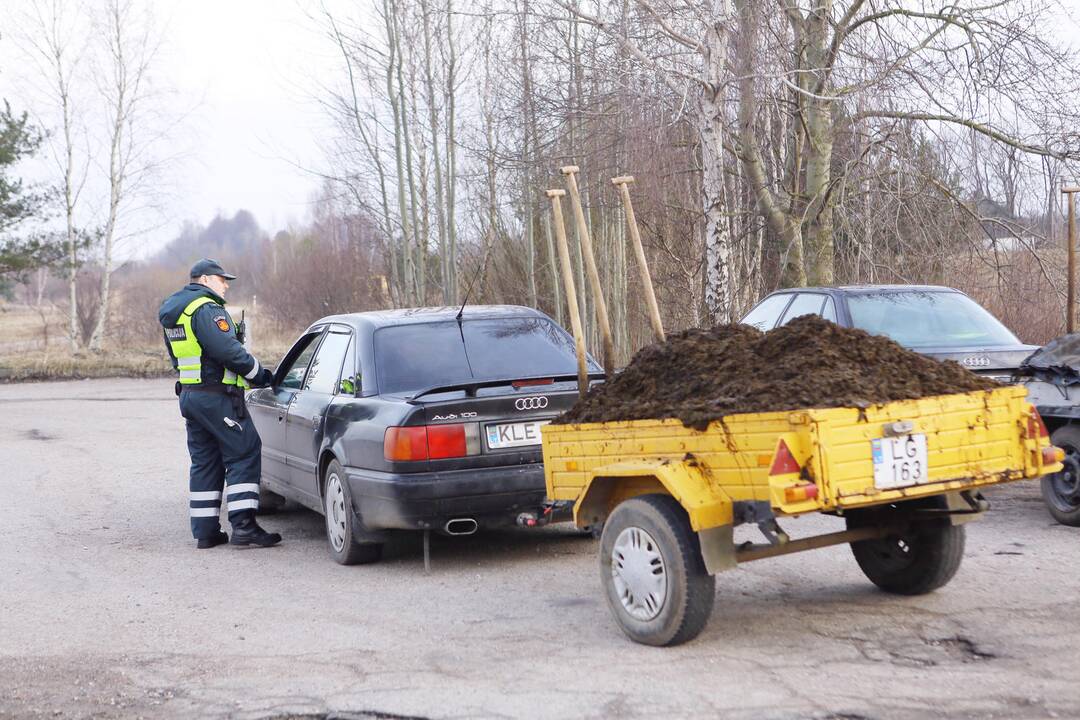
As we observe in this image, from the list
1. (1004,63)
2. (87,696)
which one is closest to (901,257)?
(1004,63)

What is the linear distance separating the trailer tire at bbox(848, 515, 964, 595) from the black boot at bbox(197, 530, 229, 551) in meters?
4.48

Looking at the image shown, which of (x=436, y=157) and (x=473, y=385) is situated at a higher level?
(x=436, y=157)

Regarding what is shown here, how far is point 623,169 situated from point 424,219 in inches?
399

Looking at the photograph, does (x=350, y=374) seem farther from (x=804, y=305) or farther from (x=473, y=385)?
(x=804, y=305)

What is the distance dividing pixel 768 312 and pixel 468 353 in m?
4.00

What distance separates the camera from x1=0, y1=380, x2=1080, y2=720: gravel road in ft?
14.6

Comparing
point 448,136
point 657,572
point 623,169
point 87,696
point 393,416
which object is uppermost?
point 448,136

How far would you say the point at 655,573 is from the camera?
5.09 meters

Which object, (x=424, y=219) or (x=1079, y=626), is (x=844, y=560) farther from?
(x=424, y=219)

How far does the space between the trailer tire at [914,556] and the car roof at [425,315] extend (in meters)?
2.98

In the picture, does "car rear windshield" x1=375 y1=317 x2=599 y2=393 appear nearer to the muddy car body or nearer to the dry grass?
the muddy car body

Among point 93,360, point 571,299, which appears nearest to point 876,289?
point 571,299

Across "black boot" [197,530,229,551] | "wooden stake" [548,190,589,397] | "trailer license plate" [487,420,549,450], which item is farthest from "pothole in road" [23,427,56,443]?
"wooden stake" [548,190,589,397]

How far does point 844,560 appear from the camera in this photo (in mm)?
6863
